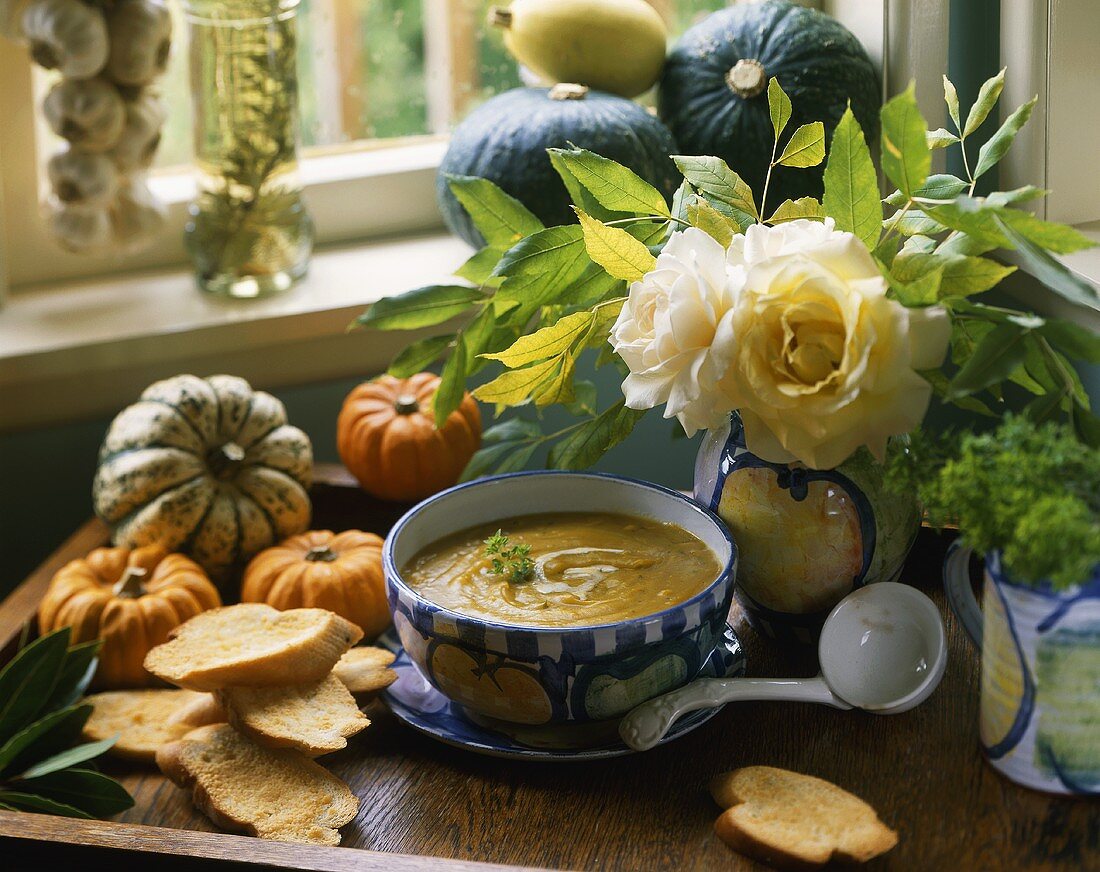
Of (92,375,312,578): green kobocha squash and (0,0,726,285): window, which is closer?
(92,375,312,578): green kobocha squash

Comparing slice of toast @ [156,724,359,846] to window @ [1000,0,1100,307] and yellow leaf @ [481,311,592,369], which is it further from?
window @ [1000,0,1100,307]

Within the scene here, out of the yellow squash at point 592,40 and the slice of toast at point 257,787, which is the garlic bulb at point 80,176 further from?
the slice of toast at point 257,787

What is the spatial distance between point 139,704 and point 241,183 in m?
0.65

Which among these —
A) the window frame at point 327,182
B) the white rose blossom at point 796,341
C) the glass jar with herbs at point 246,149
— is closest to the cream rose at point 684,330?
the white rose blossom at point 796,341

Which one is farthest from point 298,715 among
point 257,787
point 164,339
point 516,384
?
point 164,339

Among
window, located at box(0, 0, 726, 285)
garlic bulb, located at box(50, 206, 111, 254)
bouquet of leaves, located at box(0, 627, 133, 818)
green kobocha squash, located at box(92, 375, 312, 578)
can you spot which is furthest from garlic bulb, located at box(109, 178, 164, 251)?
bouquet of leaves, located at box(0, 627, 133, 818)

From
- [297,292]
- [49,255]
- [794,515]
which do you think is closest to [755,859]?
[794,515]

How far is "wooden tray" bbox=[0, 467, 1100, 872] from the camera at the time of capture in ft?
2.31

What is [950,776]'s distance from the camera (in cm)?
76

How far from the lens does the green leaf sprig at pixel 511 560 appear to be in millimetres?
848

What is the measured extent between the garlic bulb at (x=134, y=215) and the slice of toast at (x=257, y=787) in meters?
0.72

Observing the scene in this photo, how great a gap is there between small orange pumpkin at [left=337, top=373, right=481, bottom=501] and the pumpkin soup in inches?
11.3

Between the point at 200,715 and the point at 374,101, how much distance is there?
0.96 meters

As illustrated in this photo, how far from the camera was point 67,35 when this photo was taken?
1.26 m
